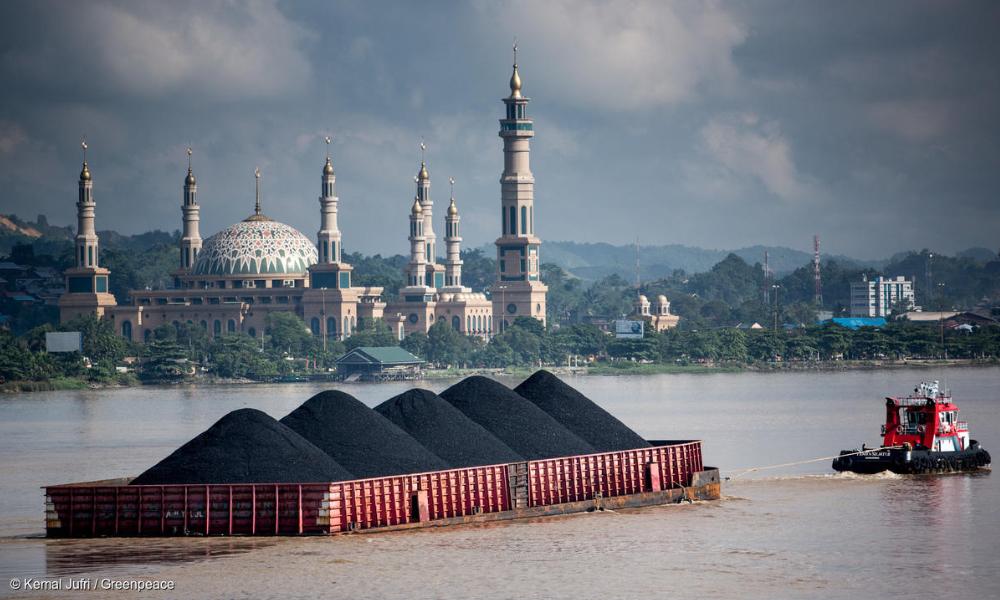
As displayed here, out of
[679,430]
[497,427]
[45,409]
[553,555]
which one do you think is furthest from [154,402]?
[553,555]

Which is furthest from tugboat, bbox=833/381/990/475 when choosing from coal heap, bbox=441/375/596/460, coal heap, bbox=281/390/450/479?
coal heap, bbox=281/390/450/479

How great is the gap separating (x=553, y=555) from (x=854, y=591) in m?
7.35

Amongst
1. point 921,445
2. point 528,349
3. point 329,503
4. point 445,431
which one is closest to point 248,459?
point 329,503

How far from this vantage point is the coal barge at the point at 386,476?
46625 mm

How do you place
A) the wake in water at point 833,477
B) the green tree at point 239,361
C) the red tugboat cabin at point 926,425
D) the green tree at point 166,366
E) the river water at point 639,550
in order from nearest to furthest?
1. the river water at point 639,550
2. the wake in water at point 833,477
3. the red tugboat cabin at point 926,425
4. the green tree at point 166,366
5. the green tree at point 239,361

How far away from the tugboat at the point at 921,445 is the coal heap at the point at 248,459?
74.9ft

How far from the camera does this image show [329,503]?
46.5 meters

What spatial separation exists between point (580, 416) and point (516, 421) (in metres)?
2.99

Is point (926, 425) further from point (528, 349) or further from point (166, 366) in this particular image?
point (528, 349)

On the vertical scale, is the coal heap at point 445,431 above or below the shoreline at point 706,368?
below

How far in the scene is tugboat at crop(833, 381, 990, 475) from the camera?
6506 centimetres

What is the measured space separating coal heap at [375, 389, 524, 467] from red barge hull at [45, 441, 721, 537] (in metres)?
1.04

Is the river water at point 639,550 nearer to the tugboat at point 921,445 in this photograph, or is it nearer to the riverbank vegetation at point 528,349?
the tugboat at point 921,445

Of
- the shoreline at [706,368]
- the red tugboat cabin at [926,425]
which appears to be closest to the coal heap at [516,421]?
the red tugboat cabin at [926,425]
